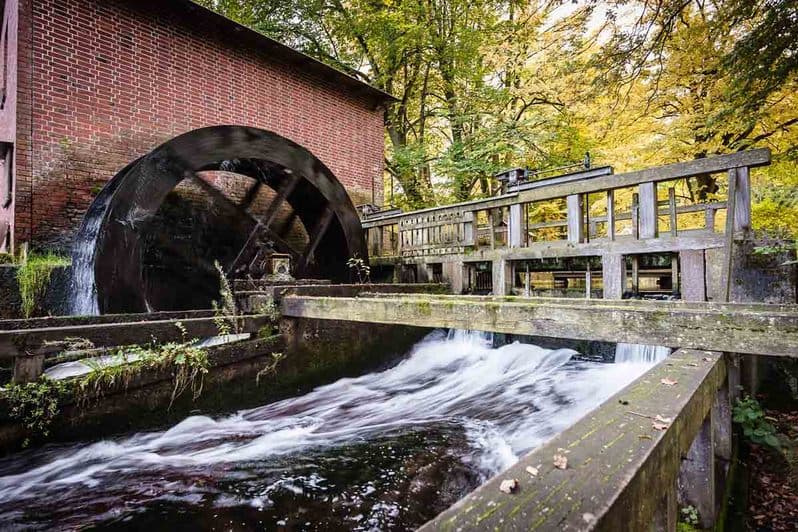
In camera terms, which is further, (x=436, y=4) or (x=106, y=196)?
(x=436, y=4)

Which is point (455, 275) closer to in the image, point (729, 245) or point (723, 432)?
point (729, 245)

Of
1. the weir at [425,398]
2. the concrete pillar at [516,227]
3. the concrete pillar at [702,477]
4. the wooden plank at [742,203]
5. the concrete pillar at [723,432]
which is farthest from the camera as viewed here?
the concrete pillar at [516,227]

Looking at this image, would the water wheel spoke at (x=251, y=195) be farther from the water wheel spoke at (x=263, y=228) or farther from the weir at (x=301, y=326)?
the water wheel spoke at (x=263, y=228)

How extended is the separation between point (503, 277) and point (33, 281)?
5392 mm

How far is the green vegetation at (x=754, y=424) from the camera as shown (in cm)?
257

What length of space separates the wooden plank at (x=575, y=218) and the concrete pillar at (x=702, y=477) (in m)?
3.26

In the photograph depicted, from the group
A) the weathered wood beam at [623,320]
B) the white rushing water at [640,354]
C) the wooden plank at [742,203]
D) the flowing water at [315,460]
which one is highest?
the wooden plank at [742,203]

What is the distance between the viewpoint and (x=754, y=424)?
2779 millimetres

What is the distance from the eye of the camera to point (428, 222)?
21.3 feet

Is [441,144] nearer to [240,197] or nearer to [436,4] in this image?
[436,4]

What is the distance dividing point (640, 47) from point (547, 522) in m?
4.42

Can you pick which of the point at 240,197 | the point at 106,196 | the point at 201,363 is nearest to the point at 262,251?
the point at 240,197

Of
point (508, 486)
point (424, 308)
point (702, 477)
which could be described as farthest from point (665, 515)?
point (424, 308)

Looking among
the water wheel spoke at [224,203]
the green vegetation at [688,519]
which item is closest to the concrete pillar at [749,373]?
the green vegetation at [688,519]
